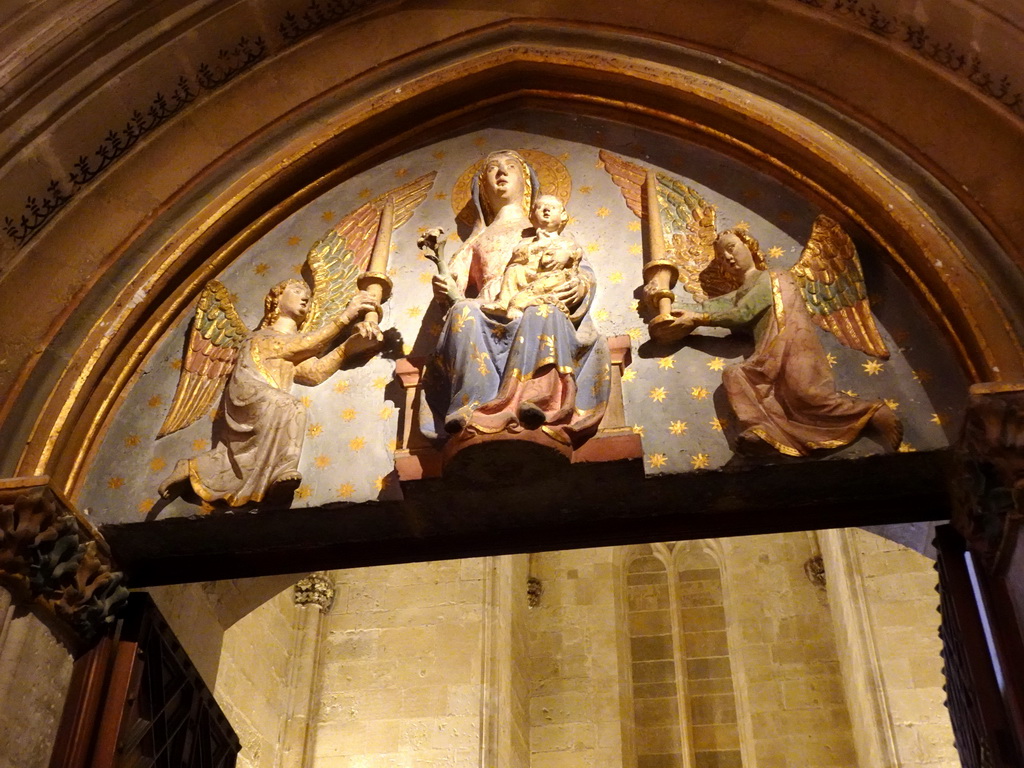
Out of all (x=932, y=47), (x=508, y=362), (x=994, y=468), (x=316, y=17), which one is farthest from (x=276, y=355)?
(x=932, y=47)

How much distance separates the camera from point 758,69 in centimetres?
524

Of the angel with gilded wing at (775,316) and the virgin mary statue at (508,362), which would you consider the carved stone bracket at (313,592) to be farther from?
the angel with gilded wing at (775,316)

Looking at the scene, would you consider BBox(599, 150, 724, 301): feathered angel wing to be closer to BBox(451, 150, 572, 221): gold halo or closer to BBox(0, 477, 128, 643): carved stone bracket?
BBox(451, 150, 572, 221): gold halo

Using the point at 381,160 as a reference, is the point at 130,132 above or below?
below

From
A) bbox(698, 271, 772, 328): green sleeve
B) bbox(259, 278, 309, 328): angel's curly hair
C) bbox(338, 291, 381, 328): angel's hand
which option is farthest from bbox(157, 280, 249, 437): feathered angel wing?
bbox(698, 271, 772, 328): green sleeve

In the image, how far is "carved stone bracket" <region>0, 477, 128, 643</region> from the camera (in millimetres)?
4117

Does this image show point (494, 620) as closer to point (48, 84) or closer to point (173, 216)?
point (173, 216)

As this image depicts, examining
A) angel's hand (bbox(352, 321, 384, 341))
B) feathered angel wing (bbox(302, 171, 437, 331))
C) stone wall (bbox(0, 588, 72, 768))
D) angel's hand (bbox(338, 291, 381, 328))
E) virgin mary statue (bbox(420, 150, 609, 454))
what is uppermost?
feathered angel wing (bbox(302, 171, 437, 331))

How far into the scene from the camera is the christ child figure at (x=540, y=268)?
450cm

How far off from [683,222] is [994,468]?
1.96m

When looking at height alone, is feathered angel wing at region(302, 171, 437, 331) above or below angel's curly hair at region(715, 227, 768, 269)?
above

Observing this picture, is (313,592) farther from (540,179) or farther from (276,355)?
(540,179)

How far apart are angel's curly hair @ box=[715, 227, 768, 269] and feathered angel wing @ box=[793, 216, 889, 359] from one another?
0.15m

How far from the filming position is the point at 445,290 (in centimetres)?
464
